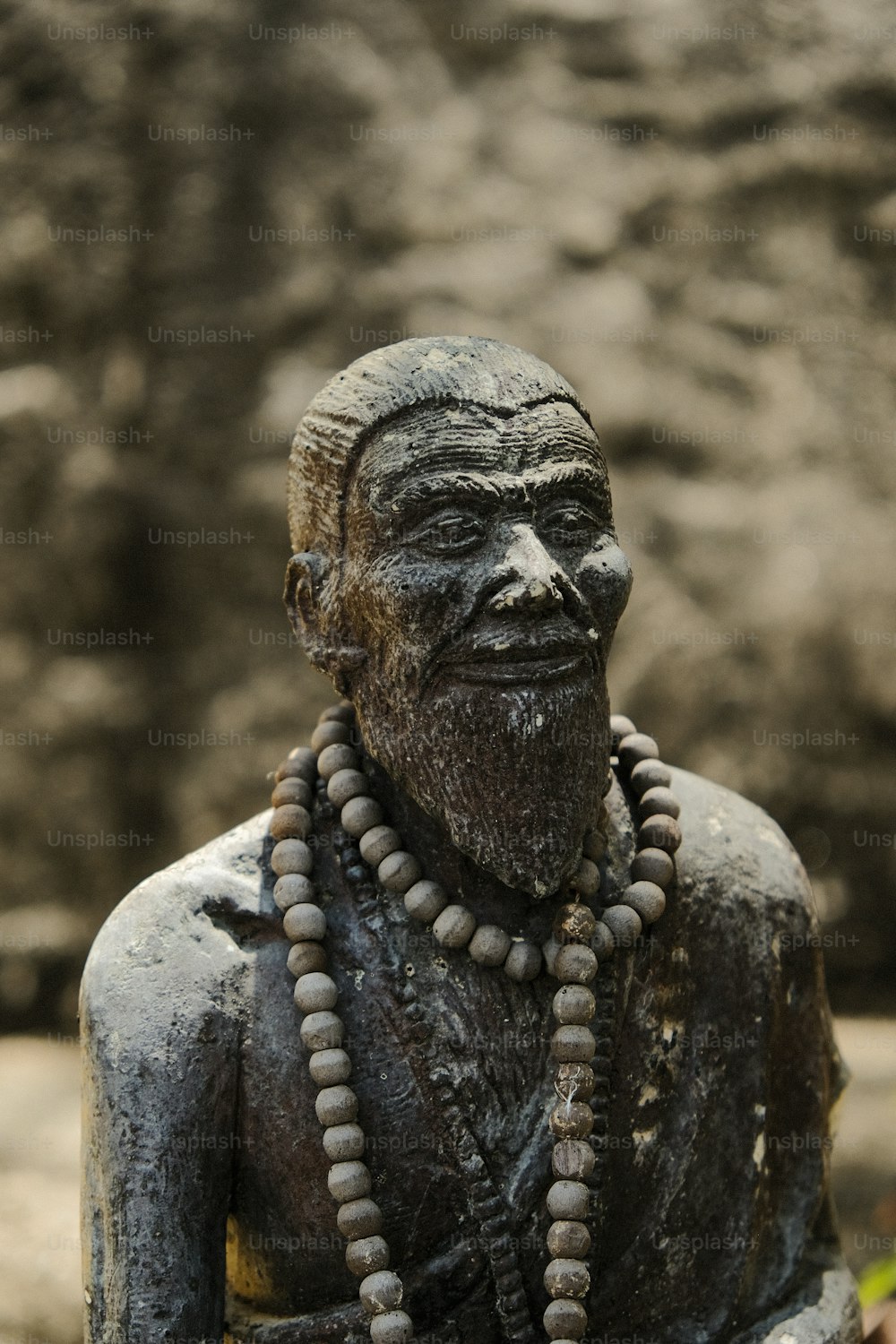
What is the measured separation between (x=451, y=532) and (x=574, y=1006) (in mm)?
673

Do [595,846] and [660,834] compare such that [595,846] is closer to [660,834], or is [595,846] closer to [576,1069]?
[660,834]

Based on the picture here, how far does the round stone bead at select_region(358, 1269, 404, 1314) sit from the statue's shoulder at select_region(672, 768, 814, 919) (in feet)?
2.30

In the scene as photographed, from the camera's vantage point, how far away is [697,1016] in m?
2.10

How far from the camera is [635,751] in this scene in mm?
2234

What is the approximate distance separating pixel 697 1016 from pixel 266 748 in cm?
274

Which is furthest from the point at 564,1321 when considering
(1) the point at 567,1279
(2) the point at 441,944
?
(2) the point at 441,944

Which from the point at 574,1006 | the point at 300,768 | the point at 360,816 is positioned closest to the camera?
the point at 574,1006

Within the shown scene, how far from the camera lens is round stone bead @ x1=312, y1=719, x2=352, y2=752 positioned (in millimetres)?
2111

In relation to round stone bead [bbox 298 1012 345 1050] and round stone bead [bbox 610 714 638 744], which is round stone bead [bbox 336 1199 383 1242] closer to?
round stone bead [bbox 298 1012 345 1050]

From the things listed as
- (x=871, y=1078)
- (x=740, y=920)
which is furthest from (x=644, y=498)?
(x=740, y=920)

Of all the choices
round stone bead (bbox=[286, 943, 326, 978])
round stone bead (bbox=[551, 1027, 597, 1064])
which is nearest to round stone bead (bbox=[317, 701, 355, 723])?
round stone bead (bbox=[286, 943, 326, 978])

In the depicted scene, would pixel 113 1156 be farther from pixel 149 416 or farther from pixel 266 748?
pixel 149 416

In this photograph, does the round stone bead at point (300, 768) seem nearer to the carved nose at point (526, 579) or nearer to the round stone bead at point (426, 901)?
the round stone bead at point (426, 901)

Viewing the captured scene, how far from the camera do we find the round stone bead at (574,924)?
1936 mm
